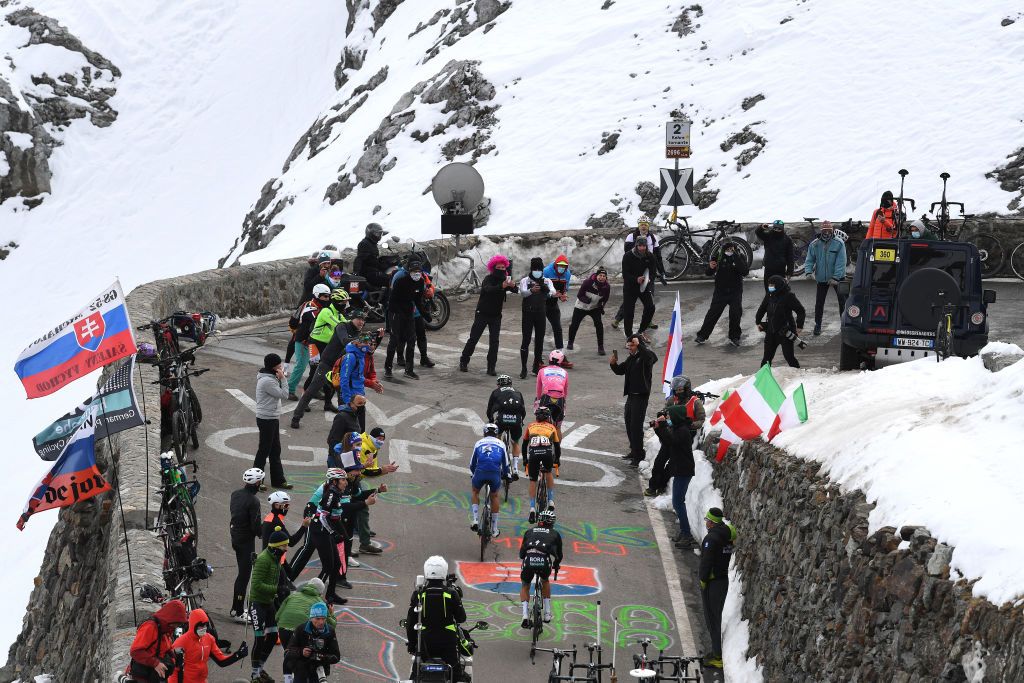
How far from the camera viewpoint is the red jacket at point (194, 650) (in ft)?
32.3

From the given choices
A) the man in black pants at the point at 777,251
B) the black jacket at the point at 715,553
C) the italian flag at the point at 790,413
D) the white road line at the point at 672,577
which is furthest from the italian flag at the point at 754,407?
the man in black pants at the point at 777,251

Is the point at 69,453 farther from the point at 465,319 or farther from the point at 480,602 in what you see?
the point at 465,319

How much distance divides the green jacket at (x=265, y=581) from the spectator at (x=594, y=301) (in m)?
10.4

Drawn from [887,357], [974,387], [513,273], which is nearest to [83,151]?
[513,273]

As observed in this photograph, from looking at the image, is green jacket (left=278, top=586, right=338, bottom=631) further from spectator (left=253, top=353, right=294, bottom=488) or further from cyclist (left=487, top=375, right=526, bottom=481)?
cyclist (left=487, top=375, right=526, bottom=481)

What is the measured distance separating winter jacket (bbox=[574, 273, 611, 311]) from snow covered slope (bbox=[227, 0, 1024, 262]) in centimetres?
1149

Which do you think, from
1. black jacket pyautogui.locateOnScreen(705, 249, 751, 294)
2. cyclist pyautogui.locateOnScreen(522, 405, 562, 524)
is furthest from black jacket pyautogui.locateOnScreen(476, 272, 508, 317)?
cyclist pyautogui.locateOnScreen(522, 405, 562, 524)

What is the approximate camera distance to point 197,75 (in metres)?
71.9

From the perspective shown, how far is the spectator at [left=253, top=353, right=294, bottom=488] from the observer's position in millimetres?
14883

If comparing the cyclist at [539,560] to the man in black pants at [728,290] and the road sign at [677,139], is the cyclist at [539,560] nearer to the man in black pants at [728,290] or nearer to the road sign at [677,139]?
the man in black pants at [728,290]

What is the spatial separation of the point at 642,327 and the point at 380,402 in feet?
16.9

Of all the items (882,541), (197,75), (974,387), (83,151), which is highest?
(197,75)

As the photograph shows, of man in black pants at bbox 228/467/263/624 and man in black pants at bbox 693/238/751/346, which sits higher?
man in black pants at bbox 693/238/751/346


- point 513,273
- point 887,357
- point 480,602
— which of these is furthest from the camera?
point 513,273
